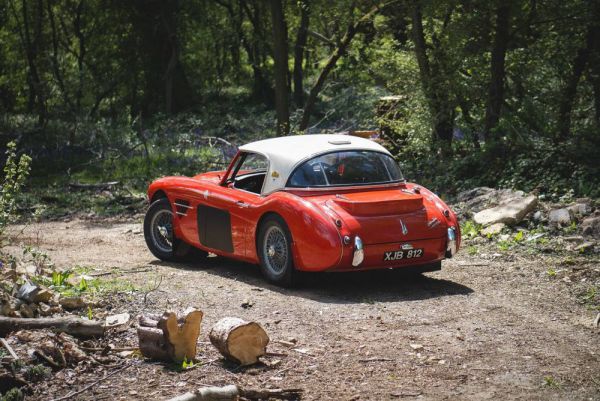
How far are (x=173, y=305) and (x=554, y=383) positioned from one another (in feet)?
12.0

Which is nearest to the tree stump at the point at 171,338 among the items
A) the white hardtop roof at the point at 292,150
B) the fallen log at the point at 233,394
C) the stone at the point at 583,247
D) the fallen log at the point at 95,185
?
the fallen log at the point at 233,394

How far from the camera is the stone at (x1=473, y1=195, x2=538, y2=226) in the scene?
11.9 m

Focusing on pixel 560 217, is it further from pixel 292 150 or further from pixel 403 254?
pixel 292 150

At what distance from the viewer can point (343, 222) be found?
8.84m

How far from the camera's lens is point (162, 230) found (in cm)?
1131

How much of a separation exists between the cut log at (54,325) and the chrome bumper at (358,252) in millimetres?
2781

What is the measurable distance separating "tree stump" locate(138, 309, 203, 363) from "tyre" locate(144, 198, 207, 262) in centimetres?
445

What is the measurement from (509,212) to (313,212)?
4.06m

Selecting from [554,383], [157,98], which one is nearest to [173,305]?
[554,383]

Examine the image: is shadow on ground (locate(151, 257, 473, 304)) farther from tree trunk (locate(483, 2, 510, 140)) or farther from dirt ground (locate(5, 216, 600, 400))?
tree trunk (locate(483, 2, 510, 140))

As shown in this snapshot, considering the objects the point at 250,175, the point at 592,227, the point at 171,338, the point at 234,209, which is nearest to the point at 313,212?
the point at 234,209

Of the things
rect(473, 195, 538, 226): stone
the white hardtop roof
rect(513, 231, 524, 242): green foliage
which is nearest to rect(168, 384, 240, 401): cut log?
the white hardtop roof

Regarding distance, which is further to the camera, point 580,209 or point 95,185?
point 95,185

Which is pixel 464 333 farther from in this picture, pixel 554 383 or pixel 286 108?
pixel 286 108
